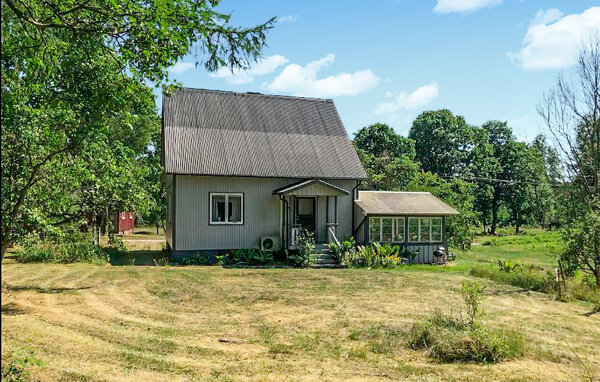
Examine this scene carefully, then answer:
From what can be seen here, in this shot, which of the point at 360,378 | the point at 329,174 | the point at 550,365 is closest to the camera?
the point at 360,378

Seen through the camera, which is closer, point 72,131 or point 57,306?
point 72,131

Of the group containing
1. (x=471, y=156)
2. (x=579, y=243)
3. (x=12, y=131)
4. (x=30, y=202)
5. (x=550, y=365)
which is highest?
(x=471, y=156)

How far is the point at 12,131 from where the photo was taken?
8.04 metres

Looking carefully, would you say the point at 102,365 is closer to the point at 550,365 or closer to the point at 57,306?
the point at 57,306

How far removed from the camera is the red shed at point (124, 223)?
36531 mm

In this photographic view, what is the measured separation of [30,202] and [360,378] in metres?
6.45

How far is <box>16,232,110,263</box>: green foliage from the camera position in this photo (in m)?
18.2

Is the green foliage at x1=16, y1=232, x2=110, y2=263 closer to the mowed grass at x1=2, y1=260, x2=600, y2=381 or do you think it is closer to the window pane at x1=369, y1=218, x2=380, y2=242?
the mowed grass at x1=2, y1=260, x2=600, y2=381

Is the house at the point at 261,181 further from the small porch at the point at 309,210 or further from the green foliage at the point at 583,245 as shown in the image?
the green foliage at the point at 583,245

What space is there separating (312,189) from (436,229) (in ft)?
21.4

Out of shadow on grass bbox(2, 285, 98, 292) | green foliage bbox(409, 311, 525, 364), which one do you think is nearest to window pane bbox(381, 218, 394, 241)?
green foliage bbox(409, 311, 525, 364)

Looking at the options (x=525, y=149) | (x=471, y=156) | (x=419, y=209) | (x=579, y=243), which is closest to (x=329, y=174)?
(x=419, y=209)

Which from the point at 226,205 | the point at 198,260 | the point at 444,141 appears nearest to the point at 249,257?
the point at 198,260

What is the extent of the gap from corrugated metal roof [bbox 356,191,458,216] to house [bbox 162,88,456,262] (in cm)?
5
